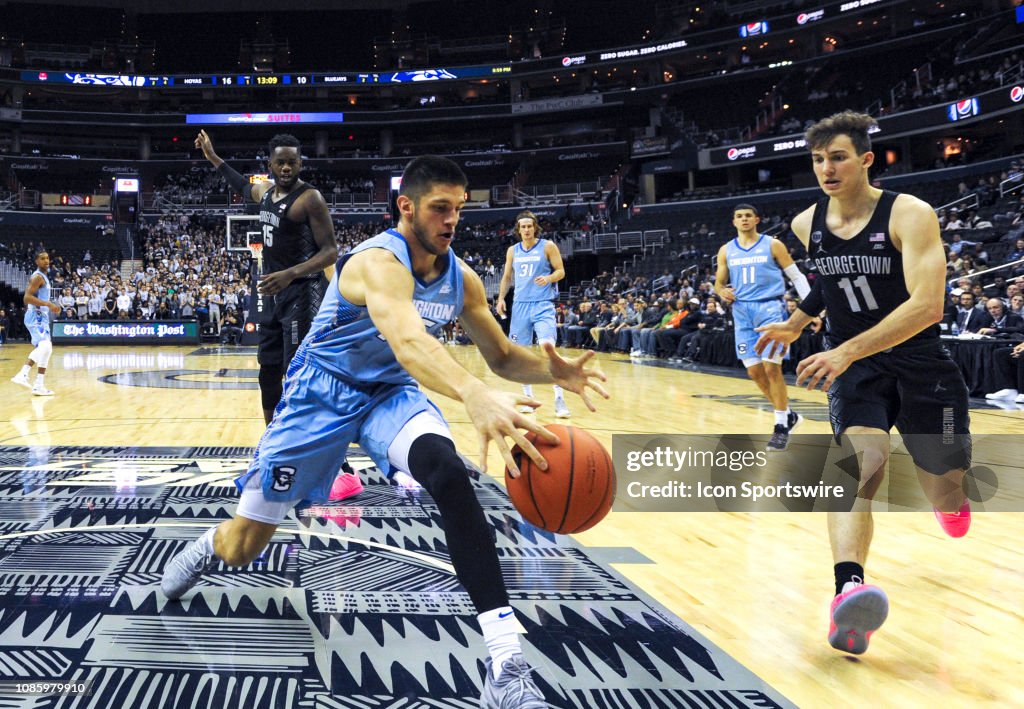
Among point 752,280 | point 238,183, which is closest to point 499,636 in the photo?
point 238,183

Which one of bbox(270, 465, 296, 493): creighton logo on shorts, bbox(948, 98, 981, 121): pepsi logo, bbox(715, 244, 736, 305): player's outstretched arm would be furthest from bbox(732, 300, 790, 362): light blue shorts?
bbox(948, 98, 981, 121): pepsi logo

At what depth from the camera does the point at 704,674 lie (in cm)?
239

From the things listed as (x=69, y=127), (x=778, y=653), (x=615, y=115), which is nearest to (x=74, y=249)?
(x=69, y=127)

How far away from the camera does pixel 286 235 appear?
16.4ft

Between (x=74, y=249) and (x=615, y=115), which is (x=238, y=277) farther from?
(x=615, y=115)

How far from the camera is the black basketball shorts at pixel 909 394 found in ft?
10.1

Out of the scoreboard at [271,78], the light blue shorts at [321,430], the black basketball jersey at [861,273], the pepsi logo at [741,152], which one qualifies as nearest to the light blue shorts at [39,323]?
the light blue shorts at [321,430]

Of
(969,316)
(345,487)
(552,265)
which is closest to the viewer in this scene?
(345,487)

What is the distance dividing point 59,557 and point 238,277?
1144 inches

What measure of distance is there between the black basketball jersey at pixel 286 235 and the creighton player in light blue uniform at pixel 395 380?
7.20 ft

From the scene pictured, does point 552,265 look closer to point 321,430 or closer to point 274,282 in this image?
point 274,282

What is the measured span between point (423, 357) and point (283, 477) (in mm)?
739

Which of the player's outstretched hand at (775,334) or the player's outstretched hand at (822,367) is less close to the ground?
the player's outstretched hand at (775,334)

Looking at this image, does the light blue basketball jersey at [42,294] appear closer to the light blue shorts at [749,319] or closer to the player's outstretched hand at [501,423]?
the light blue shorts at [749,319]
